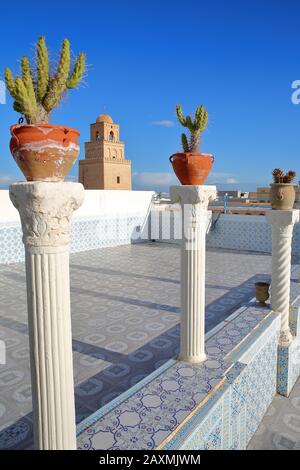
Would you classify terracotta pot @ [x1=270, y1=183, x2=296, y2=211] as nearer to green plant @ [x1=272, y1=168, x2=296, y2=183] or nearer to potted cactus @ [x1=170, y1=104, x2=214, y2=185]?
green plant @ [x1=272, y1=168, x2=296, y2=183]

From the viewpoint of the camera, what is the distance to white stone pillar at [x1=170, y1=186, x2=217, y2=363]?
174 centimetres

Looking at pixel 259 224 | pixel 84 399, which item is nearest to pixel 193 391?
pixel 84 399

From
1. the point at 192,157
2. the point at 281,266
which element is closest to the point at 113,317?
the point at 281,266

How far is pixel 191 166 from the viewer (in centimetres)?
167

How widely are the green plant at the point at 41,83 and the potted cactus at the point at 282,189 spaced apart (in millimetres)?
1761

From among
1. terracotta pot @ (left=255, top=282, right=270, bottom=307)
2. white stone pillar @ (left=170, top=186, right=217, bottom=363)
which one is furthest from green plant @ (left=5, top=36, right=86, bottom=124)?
terracotta pot @ (left=255, top=282, right=270, bottom=307)

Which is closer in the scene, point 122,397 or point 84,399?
point 122,397

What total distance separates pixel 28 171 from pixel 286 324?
7.34ft

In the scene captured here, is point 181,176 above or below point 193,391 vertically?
above

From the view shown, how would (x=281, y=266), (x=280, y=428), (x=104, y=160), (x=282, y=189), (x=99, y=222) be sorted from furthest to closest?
(x=104, y=160) → (x=99, y=222) → (x=281, y=266) → (x=282, y=189) → (x=280, y=428)

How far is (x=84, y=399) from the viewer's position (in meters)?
1.81

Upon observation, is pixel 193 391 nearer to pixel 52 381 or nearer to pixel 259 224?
pixel 52 381

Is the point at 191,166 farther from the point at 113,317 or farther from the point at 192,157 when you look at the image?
the point at 113,317

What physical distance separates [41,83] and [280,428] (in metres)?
2.04
